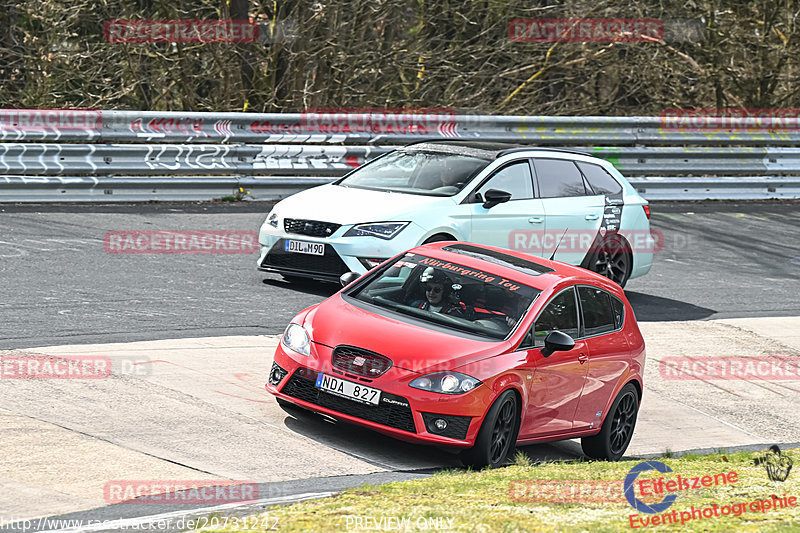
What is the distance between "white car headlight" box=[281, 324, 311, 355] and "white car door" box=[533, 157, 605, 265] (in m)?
5.24

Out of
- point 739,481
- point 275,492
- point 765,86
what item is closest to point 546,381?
point 739,481

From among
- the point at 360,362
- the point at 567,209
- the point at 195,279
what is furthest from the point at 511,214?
the point at 360,362

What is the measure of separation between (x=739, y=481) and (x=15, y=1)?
54.6 ft

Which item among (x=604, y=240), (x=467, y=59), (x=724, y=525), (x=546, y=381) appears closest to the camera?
(x=724, y=525)

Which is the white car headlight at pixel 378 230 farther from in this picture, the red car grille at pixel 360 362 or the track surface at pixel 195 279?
the red car grille at pixel 360 362

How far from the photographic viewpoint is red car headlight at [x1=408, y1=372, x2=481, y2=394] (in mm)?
7398

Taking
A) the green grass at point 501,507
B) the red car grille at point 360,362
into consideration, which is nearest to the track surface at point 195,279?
the red car grille at point 360,362

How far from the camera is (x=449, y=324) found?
803cm

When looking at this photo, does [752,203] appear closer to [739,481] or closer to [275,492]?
[739,481]

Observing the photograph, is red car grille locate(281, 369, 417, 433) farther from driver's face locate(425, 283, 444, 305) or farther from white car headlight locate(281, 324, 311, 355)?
driver's face locate(425, 283, 444, 305)

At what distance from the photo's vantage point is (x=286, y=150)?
17.1 metres

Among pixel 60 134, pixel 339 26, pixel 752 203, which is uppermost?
pixel 339 26

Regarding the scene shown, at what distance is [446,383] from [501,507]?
1.66 meters

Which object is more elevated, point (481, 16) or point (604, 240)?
point (481, 16)
